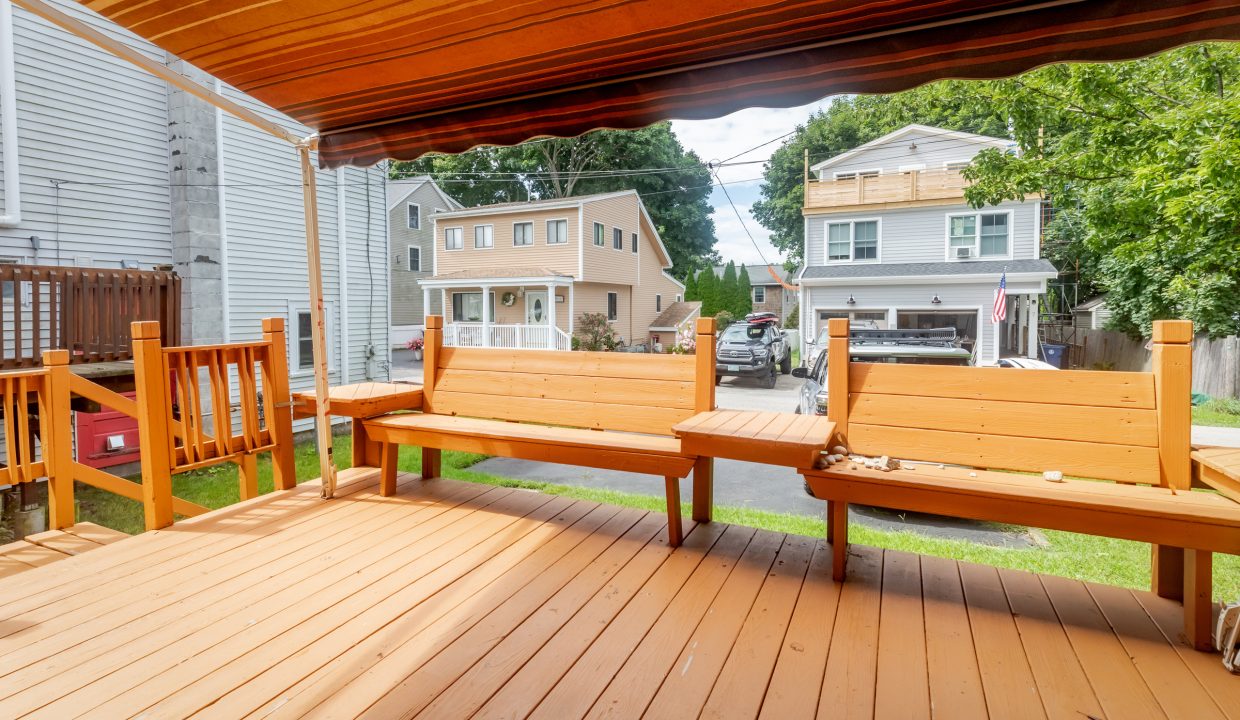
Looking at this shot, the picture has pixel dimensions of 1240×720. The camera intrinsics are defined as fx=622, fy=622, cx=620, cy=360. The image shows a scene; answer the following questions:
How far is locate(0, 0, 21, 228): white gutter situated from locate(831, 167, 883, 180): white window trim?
14.9 m

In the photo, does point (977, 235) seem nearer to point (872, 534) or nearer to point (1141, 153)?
point (1141, 153)

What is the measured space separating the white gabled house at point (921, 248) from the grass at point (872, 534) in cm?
1047

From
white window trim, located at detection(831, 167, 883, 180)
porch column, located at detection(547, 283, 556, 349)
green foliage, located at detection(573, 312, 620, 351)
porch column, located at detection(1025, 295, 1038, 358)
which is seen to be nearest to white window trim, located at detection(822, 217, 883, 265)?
white window trim, located at detection(831, 167, 883, 180)

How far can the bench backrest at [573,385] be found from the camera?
2959 mm

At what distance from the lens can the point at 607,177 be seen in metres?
27.0

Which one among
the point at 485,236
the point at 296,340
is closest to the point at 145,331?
the point at 296,340

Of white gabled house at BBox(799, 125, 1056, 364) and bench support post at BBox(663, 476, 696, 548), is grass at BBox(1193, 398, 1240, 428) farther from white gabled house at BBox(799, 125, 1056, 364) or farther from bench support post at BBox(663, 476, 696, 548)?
bench support post at BBox(663, 476, 696, 548)

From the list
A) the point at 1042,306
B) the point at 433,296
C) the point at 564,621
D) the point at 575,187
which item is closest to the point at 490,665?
the point at 564,621

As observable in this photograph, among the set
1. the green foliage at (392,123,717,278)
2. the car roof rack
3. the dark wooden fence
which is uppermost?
the green foliage at (392,123,717,278)

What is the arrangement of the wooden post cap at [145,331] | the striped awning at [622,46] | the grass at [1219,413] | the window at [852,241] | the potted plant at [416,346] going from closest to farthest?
the striped awning at [622,46] < the wooden post cap at [145,331] < the grass at [1219,413] < the window at [852,241] < the potted plant at [416,346]

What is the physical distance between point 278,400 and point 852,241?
579 inches

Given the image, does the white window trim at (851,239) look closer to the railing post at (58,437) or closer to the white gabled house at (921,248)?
the white gabled house at (921,248)

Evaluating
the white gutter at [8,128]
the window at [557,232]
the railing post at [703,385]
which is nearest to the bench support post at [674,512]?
the railing post at [703,385]

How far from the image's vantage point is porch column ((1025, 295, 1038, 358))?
13.8 meters
